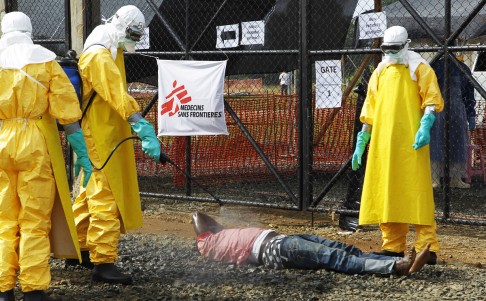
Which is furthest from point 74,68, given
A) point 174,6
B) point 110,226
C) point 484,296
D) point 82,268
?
point 174,6

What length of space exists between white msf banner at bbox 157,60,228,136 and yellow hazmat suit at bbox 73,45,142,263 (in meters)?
2.79

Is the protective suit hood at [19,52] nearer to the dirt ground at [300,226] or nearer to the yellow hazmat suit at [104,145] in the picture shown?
the yellow hazmat suit at [104,145]

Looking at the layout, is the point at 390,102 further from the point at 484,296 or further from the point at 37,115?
the point at 37,115

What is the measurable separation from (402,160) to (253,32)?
305cm

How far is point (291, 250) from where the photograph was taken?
631cm

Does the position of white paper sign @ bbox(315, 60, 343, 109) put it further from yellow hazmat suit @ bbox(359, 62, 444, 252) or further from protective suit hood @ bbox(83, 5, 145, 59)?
protective suit hood @ bbox(83, 5, 145, 59)

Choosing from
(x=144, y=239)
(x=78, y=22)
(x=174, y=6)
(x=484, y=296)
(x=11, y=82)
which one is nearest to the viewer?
(x=11, y=82)

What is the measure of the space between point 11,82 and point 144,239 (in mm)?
2919

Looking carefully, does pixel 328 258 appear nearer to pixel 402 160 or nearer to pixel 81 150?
pixel 402 160

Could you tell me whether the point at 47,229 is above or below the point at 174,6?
below

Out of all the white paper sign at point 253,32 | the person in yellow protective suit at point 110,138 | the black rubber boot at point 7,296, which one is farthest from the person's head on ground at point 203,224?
the white paper sign at point 253,32

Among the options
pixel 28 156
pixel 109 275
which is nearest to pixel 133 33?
pixel 28 156

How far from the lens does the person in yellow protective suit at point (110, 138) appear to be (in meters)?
5.93

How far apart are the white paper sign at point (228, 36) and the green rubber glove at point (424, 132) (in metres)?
3.29
